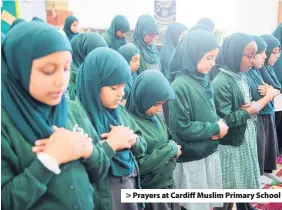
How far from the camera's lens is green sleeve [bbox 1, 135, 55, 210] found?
69 cm

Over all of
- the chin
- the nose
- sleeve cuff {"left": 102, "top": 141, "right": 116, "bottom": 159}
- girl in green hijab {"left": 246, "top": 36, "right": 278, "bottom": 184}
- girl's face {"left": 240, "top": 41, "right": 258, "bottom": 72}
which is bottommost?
girl in green hijab {"left": 246, "top": 36, "right": 278, "bottom": 184}

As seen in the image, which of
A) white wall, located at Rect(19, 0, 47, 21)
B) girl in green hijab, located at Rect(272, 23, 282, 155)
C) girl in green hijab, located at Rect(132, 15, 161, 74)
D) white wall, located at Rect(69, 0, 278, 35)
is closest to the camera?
girl in green hijab, located at Rect(272, 23, 282, 155)

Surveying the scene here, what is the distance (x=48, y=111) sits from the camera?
772mm

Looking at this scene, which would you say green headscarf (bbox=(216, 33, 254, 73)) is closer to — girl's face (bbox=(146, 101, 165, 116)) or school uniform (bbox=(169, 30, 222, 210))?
school uniform (bbox=(169, 30, 222, 210))

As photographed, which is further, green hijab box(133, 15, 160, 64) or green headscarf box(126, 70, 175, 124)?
green hijab box(133, 15, 160, 64)

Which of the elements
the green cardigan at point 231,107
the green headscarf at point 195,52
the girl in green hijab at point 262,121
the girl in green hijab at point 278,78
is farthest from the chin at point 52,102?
the girl in green hijab at point 278,78

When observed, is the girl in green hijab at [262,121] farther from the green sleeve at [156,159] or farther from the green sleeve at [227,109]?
the green sleeve at [156,159]

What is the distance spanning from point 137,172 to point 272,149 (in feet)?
4.03

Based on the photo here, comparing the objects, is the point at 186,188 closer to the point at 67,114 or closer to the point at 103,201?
the point at 103,201

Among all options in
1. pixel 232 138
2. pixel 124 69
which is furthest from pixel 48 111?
pixel 232 138

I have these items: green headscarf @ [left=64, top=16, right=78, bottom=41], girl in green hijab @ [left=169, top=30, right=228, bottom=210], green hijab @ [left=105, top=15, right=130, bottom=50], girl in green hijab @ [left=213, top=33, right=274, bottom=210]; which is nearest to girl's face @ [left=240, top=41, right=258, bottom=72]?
girl in green hijab @ [left=213, top=33, right=274, bottom=210]

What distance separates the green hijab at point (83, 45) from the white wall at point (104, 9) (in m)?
2.39

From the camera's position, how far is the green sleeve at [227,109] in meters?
1.63

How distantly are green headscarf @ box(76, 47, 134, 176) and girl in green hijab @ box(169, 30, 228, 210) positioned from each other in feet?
1.54
